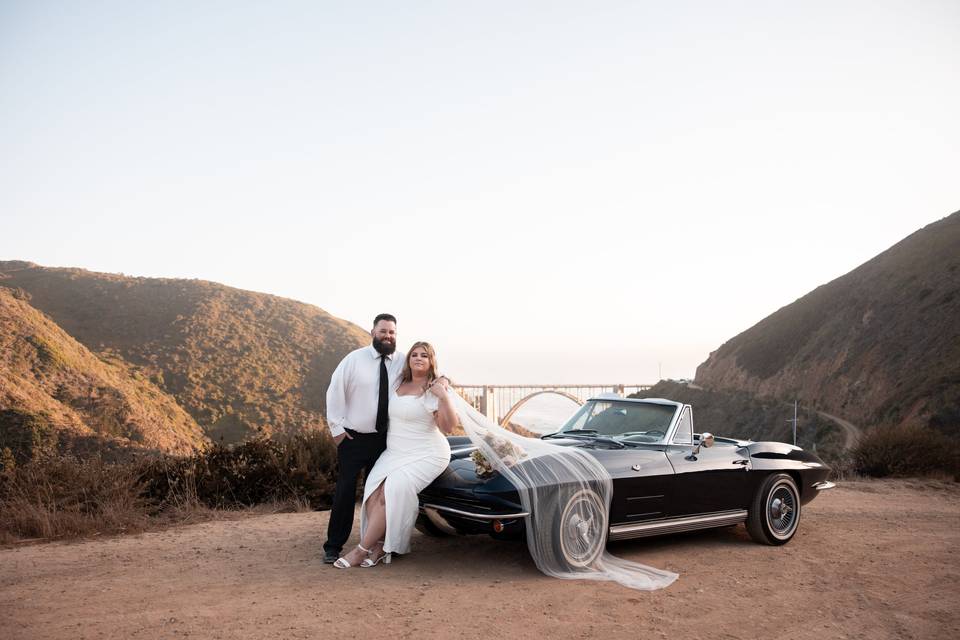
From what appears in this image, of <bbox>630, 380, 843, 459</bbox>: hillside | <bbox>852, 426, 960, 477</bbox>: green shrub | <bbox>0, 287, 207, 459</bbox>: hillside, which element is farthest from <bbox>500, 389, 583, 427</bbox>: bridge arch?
<bbox>852, 426, 960, 477</bbox>: green shrub

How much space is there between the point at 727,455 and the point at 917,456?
8307 mm

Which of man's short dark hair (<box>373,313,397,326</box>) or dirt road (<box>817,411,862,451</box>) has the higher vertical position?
man's short dark hair (<box>373,313,397,326</box>)

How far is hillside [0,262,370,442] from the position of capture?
49.5 meters

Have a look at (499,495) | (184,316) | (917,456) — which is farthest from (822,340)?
(184,316)

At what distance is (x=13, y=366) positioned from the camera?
34812 mm

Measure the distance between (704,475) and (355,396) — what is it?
10.3 ft

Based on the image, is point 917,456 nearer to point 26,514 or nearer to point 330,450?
point 330,450

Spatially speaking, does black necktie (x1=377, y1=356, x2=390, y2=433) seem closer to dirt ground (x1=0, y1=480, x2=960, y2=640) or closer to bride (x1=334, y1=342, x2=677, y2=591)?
bride (x1=334, y1=342, x2=677, y2=591)

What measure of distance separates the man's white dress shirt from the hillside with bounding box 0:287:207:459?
24912 mm

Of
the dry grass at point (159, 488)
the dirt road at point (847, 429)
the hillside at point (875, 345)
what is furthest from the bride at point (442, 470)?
the dirt road at point (847, 429)

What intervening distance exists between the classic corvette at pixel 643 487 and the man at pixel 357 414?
0.63 metres

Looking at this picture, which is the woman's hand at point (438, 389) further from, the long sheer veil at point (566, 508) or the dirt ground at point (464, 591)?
the dirt ground at point (464, 591)

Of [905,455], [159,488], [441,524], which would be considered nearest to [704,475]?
[441,524]

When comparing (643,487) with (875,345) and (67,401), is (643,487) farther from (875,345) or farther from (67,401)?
(875,345)
